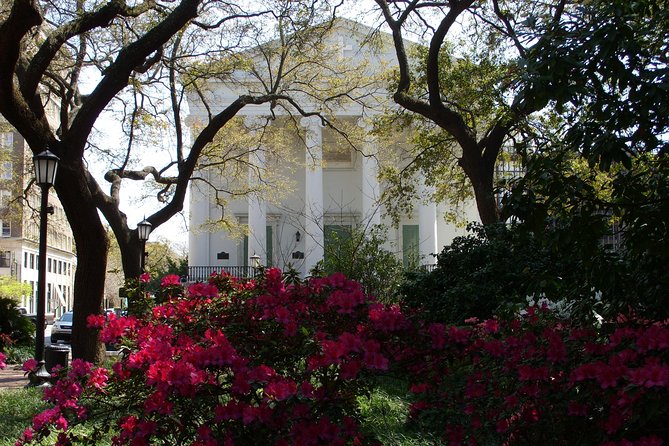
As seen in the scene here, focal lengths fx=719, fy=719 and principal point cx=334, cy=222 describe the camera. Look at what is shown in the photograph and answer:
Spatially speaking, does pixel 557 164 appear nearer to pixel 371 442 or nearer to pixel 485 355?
pixel 485 355

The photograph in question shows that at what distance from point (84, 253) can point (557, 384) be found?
10.2 m

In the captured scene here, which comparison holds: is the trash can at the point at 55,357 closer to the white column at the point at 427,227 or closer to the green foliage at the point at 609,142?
the green foliage at the point at 609,142

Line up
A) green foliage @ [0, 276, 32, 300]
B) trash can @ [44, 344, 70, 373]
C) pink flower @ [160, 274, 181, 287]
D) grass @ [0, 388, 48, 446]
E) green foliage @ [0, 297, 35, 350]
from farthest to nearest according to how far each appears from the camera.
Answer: green foliage @ [0, 276, 32, 300]
green foliage @ [0, 297, 35, 350]
trash can @ [44, 344, 70, 373]
grass @ [0, 388, 48, 446]
pink flower @ [160, 274, 181, 287]

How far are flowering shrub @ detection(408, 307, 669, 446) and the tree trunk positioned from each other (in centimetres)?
877

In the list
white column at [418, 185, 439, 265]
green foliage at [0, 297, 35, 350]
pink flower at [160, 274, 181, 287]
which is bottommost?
green foliage at [0, 297, 35, 350]

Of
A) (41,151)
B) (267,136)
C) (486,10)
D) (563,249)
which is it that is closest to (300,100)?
(267,136)

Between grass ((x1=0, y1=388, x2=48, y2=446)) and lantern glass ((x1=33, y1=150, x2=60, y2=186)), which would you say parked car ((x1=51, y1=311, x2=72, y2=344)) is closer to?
grass ((x1=0, y1=388, x2=48, y2=446))

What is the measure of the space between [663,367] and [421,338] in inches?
59.8

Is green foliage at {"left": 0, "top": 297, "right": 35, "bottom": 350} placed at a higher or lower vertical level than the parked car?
higher

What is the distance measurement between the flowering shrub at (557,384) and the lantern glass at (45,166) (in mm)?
8060

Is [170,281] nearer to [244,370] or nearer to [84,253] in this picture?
[244,370]

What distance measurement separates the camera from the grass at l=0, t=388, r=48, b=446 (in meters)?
A: 7.40

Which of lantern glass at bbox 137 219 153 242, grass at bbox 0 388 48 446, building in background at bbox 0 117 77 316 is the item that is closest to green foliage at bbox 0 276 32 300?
building in background at bbox 0 117 77 316

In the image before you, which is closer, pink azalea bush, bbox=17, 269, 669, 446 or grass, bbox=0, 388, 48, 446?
pink azalea bush, bbox=17, 269, 669, 446
